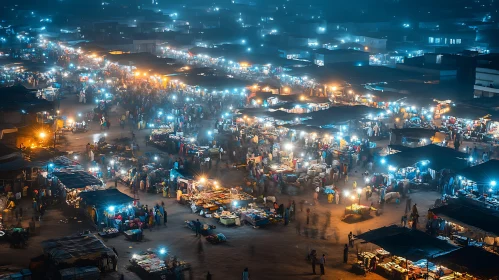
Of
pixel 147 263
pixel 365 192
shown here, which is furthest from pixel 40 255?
pixel 365 192

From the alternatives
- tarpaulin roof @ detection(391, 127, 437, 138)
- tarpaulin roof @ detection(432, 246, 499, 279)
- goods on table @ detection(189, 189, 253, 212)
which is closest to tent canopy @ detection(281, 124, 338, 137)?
tarpaulin roof @ detection(391, 127, 437, 138)

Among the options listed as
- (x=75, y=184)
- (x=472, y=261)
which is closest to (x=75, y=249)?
(x=75, y=184)

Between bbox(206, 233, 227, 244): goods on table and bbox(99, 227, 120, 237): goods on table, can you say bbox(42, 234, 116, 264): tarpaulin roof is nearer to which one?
bbox(99, 227, 120, 237): goods on table

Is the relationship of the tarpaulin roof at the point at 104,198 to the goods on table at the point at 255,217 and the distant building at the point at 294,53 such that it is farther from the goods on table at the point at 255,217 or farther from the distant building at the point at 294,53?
the distant building at the point at 294,53

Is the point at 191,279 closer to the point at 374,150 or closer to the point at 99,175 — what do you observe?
the point at 99,175

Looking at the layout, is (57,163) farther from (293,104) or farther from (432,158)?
(432,158)

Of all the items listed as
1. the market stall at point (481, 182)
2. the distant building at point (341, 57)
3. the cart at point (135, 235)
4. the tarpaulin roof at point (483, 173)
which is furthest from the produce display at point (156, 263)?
the distant building at point (341, 57)
